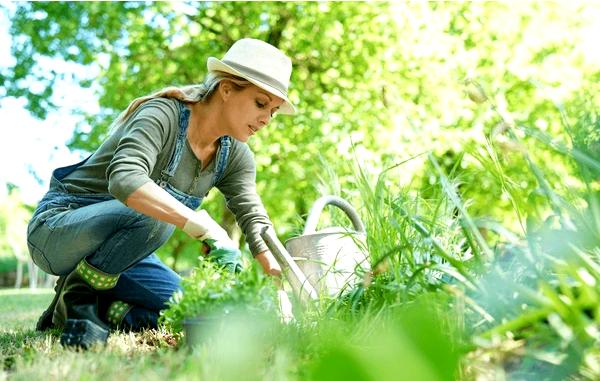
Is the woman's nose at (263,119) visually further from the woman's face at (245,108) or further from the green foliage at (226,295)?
the green foliage at (226,295)

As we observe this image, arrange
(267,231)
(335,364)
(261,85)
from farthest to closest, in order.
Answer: (261,85) → (267,231) → (335,364)

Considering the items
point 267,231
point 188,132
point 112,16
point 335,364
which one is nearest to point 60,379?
point 267,231

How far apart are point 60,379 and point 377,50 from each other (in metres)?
7.45

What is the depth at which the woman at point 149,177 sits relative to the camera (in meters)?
2.48

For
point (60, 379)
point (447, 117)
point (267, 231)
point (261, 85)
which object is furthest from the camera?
point (447, 117)

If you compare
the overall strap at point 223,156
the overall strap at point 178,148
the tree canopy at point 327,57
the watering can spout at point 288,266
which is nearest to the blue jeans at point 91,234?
the overall strap at point 178,148

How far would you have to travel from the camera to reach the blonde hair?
2.55 metres

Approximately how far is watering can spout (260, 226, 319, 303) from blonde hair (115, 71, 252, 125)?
2.15 ft

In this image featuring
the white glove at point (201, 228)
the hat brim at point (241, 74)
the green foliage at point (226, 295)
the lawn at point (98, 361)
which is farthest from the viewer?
the hat brim at point (241, 74)

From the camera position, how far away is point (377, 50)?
8328 millimetres

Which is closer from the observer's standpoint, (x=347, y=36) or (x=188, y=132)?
(x=188, y=132)

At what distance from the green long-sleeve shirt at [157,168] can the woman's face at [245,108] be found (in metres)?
0.20

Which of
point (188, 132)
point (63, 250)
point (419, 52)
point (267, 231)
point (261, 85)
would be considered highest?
point (419, 52)

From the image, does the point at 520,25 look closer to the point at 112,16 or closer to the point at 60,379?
the point at 112,16
